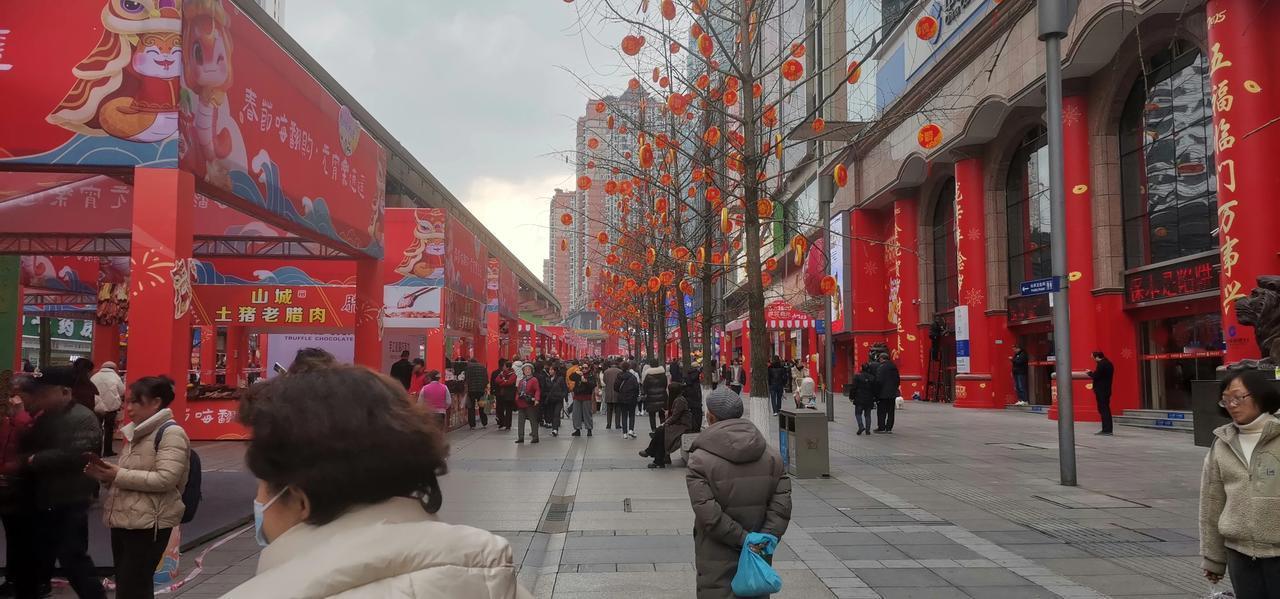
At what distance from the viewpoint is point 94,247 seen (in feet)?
46.6

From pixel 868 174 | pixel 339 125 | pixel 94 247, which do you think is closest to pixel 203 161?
pixel 339 125

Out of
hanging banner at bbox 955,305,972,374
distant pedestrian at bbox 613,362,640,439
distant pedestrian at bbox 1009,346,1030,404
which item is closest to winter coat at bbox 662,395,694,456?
distant pedestrian at bbox 613,362,640,439

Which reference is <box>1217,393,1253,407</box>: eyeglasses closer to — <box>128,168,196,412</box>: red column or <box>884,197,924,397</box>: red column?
<box>128,168,196,412</box>: red column

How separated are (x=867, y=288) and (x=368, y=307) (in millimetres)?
23780

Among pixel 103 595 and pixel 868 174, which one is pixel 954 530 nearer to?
pixel 103 595

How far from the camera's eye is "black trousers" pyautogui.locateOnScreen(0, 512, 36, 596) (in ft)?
17.0

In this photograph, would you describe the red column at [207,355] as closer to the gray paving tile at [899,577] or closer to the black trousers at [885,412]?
the black trousers at [885,412]

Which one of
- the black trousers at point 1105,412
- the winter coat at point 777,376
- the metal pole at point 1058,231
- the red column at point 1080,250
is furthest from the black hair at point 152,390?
the winter coat at point 777,376

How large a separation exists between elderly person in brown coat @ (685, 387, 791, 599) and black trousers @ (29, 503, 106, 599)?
12.0 feet

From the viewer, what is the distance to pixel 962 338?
85.3 feet

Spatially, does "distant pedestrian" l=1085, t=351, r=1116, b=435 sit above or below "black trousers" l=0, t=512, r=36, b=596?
above

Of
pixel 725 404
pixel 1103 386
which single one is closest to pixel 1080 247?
pixel 1103 386

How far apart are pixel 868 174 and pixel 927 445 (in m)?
19.6

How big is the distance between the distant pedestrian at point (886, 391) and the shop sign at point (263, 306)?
11.1 metres
